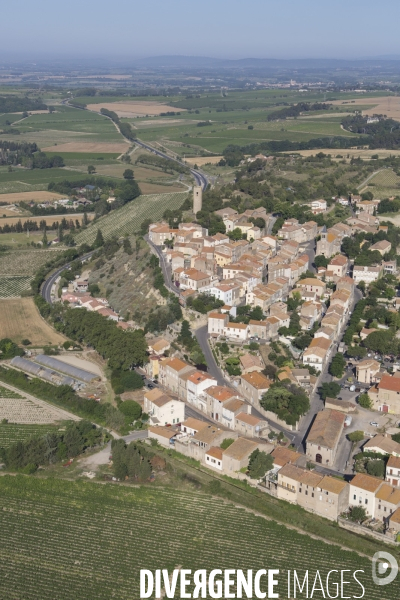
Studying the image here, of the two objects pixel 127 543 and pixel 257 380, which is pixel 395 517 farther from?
pixel 257 380

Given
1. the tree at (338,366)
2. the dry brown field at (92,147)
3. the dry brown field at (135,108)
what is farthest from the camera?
the dry brown field at (135,108)

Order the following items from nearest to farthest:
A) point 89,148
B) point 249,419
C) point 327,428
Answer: point 327,428 < point 249,419 < point 89,148

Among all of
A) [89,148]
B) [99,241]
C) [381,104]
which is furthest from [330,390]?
[381,104]

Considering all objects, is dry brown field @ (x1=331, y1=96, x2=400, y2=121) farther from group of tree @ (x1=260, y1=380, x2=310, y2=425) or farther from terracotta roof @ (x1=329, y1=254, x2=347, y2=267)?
group of tree @ (x1=260, y1=380, x2=310, y2=425)

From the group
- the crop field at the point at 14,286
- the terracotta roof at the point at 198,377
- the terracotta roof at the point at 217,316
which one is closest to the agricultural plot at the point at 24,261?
the crop field at the point at 14,286

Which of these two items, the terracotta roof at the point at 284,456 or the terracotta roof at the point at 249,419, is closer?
the terracotta roof at the point at 284,456

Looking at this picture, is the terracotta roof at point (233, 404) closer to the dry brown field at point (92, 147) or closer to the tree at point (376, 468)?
the tree at point (376, 468)

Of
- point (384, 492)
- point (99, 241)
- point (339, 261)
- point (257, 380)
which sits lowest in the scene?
point (384, 492)

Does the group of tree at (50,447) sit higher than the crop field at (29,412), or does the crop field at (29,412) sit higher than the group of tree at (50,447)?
the group of tree at (50,447)
